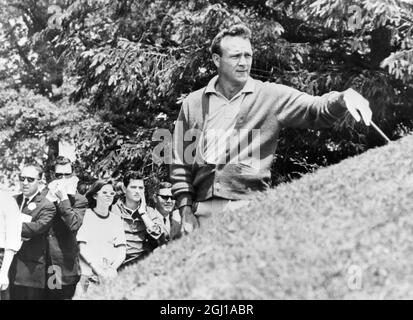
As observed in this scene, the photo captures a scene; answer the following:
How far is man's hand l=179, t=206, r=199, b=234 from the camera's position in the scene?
6078 mm

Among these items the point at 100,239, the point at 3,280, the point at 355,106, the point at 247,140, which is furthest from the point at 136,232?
the point at 355,106

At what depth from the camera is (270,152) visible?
20.1 ft

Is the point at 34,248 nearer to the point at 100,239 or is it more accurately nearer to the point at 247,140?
the point at 100,239

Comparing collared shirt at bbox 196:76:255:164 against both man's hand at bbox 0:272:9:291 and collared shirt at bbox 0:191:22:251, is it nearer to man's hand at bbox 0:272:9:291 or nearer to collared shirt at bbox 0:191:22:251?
collared shirt at bbox 0:191:22:251

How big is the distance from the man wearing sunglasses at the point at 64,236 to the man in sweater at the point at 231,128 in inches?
115

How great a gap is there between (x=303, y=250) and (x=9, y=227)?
422 cm

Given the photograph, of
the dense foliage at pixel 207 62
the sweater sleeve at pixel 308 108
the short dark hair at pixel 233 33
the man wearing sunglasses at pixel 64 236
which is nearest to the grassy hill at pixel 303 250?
the sweater sleeve at pixel 308 108

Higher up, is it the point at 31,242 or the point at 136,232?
the point at 136,232

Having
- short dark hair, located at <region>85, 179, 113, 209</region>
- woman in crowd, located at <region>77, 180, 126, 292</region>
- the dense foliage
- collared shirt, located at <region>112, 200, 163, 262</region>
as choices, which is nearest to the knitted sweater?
woman in crowd, located at <region>77, 180, 126, 292</region>

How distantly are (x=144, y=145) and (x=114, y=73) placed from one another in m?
1.66

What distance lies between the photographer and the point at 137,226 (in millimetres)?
9453

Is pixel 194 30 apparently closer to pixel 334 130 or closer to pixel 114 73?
pixel 114 73

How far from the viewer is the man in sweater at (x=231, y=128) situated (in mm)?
5969
